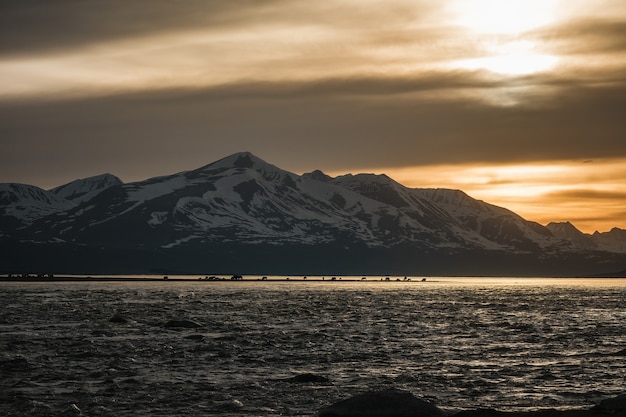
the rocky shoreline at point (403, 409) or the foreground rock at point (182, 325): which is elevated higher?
the foreground rock at point (182, 325)

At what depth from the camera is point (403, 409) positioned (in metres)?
39.8

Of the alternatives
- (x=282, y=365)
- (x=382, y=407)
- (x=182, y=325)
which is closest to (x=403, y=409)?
(x=382, y=407)

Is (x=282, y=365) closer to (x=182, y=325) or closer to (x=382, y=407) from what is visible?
(x=382, y=407)

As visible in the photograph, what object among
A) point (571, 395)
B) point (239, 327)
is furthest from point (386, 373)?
point (239, 327)

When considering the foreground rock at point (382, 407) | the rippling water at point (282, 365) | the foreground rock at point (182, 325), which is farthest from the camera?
the foreground rock at point (182, 325)

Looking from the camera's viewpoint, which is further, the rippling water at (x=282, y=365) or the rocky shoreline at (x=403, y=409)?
the rippling water at (x=282, y=365)

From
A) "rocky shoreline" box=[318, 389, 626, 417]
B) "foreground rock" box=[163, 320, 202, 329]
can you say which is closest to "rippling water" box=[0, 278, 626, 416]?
"foreground rock" box=[163, 320, 202, 329]

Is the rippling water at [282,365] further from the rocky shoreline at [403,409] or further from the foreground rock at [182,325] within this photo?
the rocky shoreline at [403,409]

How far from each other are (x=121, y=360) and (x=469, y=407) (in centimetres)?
2792

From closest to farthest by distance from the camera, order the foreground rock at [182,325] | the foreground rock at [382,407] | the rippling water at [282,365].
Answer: the foreground rock at [382,407], the rippling water at [282,365], the foreground rock at [182,325]

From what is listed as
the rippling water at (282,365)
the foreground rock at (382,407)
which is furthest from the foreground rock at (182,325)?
the foreground rock at (382,407)

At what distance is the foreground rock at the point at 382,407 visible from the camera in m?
39.4

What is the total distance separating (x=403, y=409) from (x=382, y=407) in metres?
0.88

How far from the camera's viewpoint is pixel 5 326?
3755 inches
